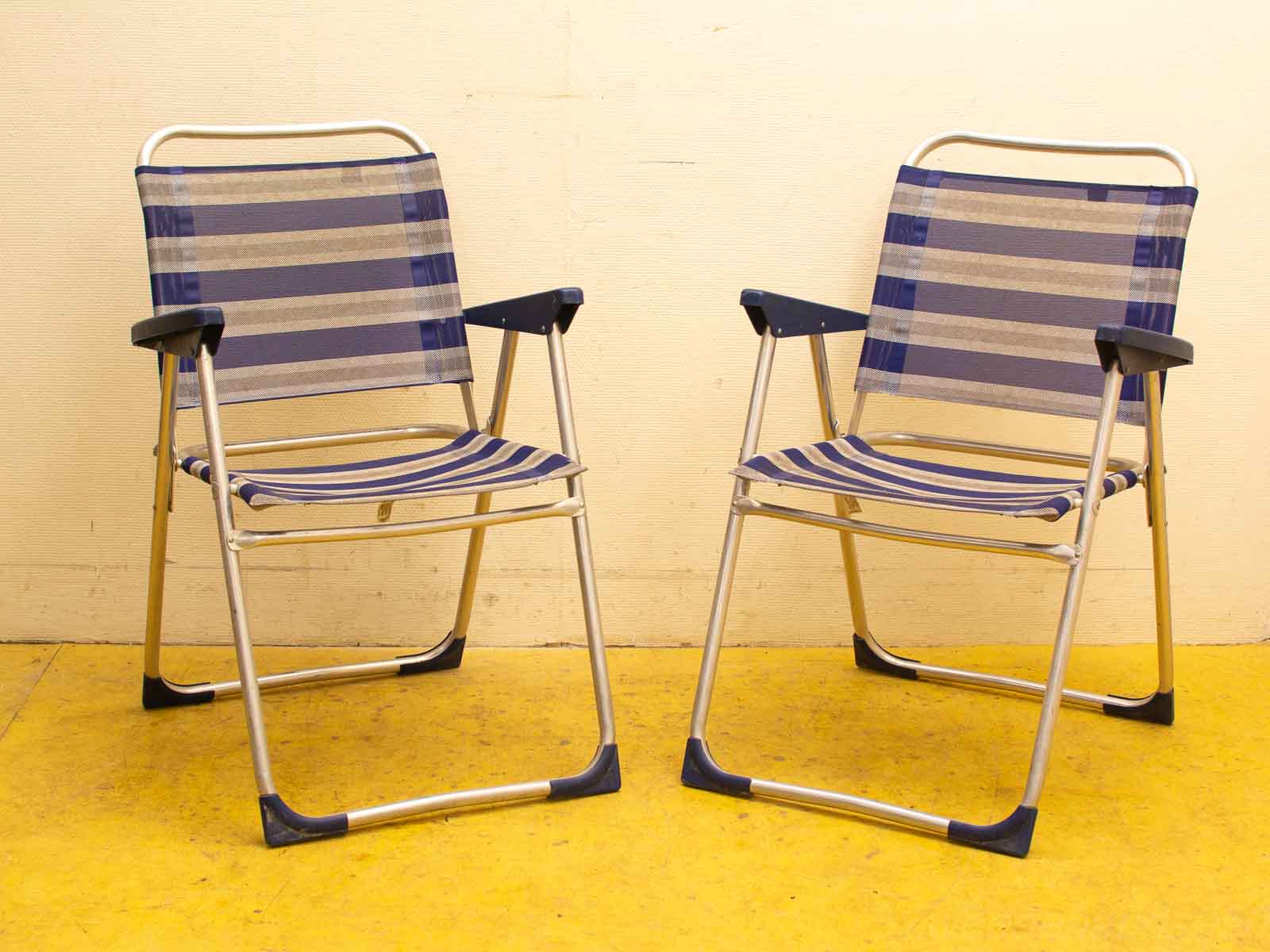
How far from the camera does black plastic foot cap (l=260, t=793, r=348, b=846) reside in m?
1.68

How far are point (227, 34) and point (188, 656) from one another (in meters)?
1.14

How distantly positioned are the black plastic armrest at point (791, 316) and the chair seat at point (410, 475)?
36 centimetres

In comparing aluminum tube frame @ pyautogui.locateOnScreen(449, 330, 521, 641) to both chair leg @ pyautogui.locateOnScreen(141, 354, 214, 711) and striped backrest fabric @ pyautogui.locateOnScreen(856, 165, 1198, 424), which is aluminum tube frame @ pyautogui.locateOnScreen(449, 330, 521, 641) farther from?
striped backrest fabric @ pyautogui.locateOnScreen(856, 165, 1198, 424)

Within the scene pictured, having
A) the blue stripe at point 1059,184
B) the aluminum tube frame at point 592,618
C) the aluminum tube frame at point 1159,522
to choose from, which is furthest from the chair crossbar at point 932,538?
the blue stripe at point 1059,184

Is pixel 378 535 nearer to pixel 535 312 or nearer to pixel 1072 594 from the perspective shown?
pixel 535 312

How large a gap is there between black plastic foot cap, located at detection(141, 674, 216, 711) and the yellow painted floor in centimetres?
3

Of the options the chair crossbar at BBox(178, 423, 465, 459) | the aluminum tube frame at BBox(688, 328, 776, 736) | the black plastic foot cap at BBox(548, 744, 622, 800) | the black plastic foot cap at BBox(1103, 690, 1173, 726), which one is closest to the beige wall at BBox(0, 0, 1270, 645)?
the chair crossbar at BBox(178, 423, 465, 459)

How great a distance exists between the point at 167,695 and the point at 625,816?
87 cm

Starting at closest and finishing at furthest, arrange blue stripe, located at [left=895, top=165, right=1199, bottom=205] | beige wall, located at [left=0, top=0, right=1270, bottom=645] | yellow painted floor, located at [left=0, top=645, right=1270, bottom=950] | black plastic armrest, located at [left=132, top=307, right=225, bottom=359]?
yellow painted floor, located at [left=0, top=645, right=1270, bottom=950], black plastic armrest, located at [left=132, top=307, right=225, bottom=359], blue stripe, located at [left=895, top=165, right=1199, bottom=205], beige wall, located at [left=0, top=0, right=1270, bottom=645]

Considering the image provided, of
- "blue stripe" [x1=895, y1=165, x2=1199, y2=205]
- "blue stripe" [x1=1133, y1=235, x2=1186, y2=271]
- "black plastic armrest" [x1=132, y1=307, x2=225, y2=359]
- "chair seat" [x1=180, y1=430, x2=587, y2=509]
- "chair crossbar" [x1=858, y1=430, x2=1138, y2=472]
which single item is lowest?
"chair crossbar" [x1=858, y1=430, x2=1138, y2=472]

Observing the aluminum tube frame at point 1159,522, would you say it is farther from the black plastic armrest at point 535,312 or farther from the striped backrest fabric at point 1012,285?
the black plastic armrest at point 535,312

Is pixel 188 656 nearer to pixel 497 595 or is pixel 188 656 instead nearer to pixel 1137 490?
pixel 497 595

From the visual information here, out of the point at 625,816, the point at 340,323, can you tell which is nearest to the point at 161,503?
the point at 340,323

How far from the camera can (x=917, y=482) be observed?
187 cm
